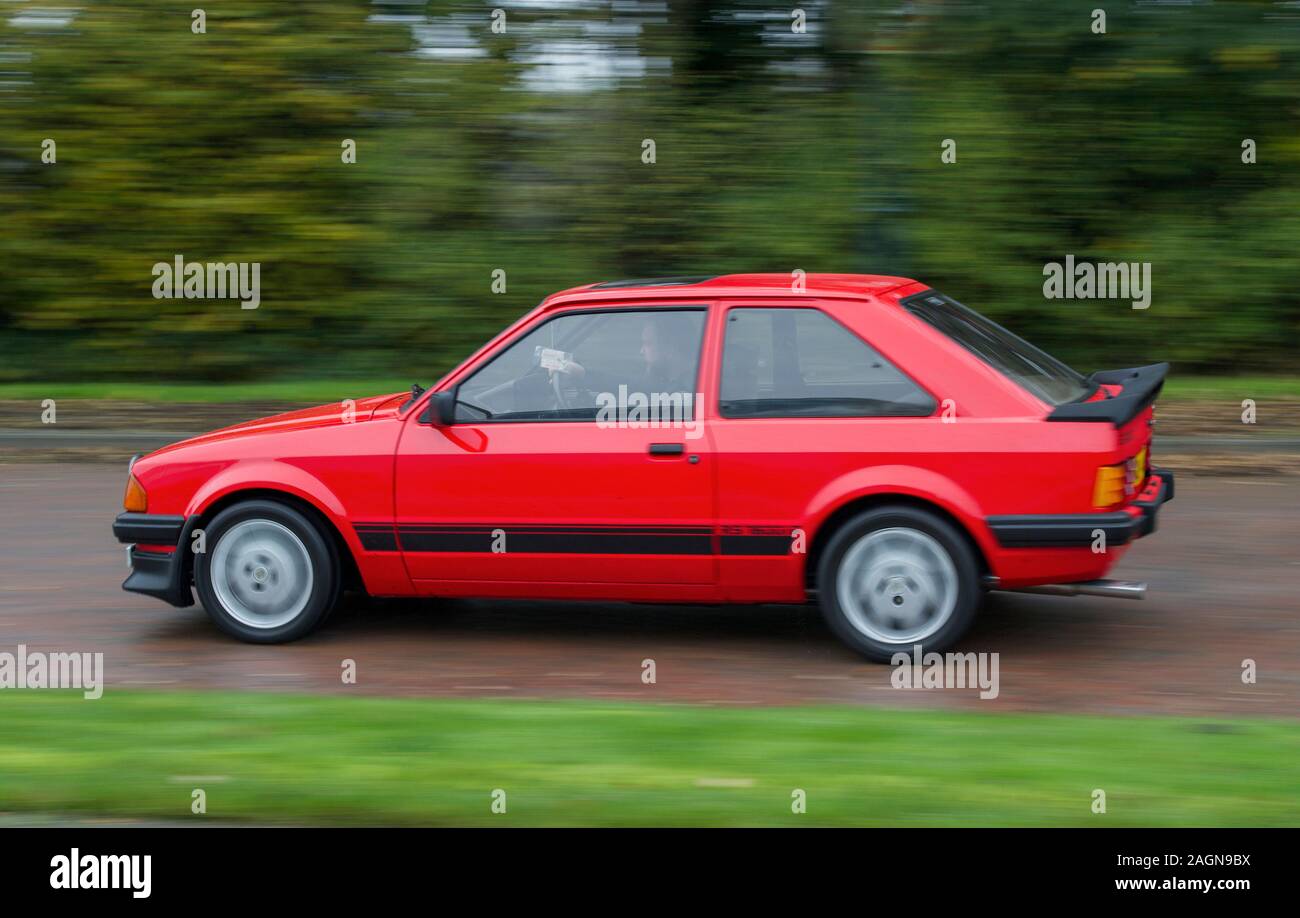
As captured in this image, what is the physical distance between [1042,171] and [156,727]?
1206 centimetres

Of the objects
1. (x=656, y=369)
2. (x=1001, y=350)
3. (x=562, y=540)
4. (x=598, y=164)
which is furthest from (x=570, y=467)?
(x=598, y=164)

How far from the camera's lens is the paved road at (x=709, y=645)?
21.1 ft

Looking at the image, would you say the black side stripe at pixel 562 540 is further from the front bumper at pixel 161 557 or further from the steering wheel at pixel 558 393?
the front bumper at pixel 161 557

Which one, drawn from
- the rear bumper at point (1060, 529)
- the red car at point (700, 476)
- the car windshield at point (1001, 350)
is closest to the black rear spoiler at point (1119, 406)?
the red car at point (700, 476)

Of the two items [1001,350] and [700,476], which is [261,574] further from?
[1001,350]

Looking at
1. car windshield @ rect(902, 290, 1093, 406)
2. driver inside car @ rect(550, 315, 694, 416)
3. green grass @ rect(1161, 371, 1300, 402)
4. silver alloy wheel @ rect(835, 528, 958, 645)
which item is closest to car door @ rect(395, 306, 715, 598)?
driver inside car @ rect(550, 315, 694, 416)

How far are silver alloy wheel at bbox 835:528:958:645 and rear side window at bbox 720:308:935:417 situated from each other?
0.57m

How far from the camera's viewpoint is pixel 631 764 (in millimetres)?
5082

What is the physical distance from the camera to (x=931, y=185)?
50.4 feet

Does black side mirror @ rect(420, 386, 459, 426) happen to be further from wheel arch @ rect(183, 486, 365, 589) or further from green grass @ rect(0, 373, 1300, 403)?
green grass @ rect(0, 373, 1300, 403)

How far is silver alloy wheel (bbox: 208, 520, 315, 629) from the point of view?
7.19 meters

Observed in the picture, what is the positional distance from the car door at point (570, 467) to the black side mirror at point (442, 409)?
1.4 inches

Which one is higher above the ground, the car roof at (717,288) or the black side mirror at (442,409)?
the car roof at (717,288)

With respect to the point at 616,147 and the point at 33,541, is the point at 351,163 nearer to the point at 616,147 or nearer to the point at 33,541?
the point at 616,147
